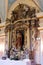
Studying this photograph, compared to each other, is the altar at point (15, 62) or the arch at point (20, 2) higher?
the arch at point (20, 2)

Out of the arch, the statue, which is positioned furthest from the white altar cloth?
the arch

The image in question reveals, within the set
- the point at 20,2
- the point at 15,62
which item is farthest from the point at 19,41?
the point at 20,2

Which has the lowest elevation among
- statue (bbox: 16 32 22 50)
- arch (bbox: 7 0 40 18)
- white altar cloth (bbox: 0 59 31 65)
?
white altar cloth (bbox: 0 59 31 65)

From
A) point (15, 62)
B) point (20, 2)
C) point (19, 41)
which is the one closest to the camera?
point (15, 62)

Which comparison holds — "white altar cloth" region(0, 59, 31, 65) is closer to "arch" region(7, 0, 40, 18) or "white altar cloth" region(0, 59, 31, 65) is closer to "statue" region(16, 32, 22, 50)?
"statue" region(16, 32, 22, 50)

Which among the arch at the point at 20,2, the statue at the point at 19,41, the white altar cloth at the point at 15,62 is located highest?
the arch at the point at 20,2

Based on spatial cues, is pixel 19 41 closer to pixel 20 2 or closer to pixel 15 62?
pixel 15 62

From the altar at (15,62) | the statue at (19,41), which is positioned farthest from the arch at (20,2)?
the altar at (15,62)

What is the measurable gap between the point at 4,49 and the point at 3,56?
0.48 metres

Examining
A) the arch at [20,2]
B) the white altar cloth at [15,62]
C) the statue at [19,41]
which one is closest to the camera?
the white altar cloth at [15,62]

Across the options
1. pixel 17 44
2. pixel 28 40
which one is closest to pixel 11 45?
pixel 17 44

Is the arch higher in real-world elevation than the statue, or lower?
higher

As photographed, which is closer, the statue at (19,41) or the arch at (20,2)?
the arch at (20,2)

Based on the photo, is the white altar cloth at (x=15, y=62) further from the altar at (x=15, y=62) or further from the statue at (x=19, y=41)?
the statue at (x=19, y=41)
